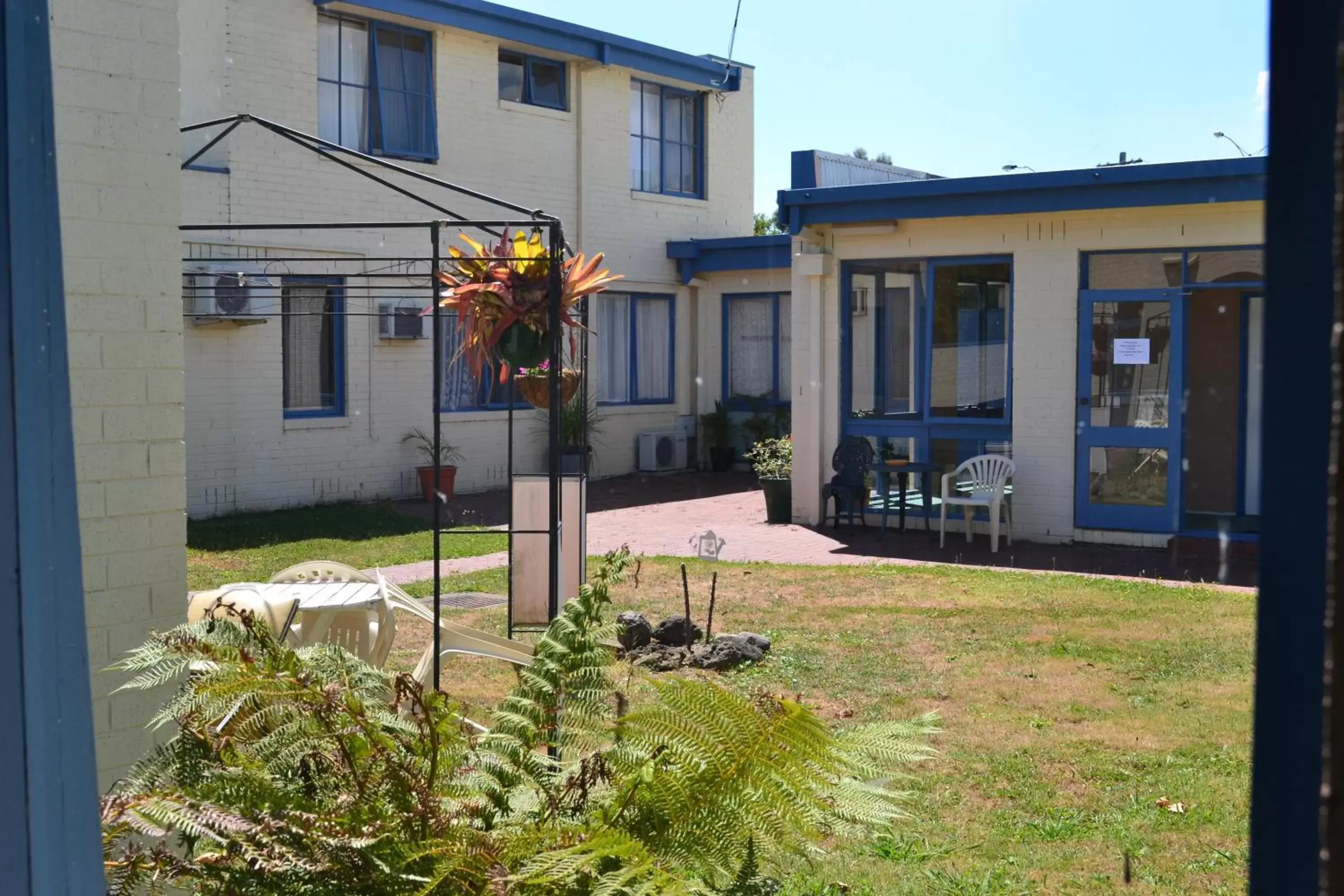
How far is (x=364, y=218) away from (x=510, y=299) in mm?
11133

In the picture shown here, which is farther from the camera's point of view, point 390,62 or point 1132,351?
point 390,62

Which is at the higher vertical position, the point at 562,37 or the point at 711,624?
the point at 562,37

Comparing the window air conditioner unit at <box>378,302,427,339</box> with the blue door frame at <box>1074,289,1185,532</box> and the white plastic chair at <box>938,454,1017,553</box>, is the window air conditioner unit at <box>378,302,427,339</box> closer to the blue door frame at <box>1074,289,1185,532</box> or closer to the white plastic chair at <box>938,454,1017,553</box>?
the white plastic chair at <box>938,454,1017,553</box>

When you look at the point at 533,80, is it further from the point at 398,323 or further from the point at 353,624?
the point at 353,624

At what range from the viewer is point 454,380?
58.4 ft

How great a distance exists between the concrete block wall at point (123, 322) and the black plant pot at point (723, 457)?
16378 millimetres

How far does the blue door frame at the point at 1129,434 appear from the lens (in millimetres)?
12320

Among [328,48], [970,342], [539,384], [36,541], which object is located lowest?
[36,541]

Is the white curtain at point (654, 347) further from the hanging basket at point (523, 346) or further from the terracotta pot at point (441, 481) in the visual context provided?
the hanging basket at point (523, 346)

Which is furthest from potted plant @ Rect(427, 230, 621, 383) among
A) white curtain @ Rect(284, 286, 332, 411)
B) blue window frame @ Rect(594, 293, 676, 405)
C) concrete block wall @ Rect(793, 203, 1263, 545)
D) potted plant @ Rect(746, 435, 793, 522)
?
blue window frame @ Rect(594, 293, 676, 405)

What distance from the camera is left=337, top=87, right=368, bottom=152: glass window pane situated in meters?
16.5

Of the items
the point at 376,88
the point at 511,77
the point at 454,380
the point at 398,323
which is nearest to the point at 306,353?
the point at 398,323

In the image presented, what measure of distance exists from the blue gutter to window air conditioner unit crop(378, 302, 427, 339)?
502 cm

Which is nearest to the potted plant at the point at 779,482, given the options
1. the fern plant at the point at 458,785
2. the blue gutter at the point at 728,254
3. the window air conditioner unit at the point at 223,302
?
the blue gutter at the point at 728,254
